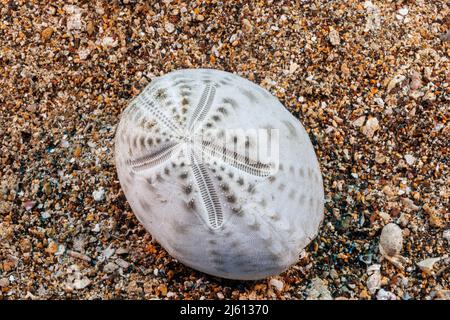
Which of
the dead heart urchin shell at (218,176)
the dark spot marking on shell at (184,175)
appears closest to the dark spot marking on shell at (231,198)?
the dead heart urchin shell at (218,176)

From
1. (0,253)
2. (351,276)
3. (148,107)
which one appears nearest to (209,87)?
(148,107)

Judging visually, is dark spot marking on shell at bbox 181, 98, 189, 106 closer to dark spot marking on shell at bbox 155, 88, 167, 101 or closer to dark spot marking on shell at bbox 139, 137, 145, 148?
dark spot marking on shell at bbox 155, 88, 167, 101

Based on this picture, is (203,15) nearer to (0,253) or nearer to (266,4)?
(266,4)

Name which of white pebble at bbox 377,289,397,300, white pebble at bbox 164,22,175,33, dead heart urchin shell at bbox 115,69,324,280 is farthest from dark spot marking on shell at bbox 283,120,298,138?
white pebble at bbox 164,22,175,33

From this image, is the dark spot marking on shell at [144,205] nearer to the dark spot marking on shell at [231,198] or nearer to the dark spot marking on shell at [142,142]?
the dark spot marking on shell at [142,142]

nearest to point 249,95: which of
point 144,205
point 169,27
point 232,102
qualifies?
point 232,102

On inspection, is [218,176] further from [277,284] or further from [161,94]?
[277,284]
